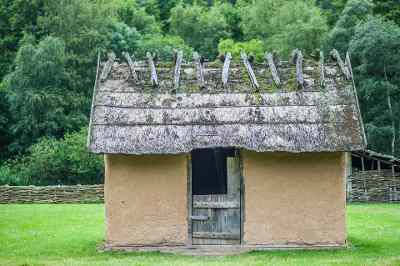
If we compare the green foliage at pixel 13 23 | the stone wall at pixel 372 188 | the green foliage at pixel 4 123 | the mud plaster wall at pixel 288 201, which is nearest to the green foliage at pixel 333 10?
the stone wall at pixel 372 188

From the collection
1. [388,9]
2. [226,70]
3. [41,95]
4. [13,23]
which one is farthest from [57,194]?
[388,9]

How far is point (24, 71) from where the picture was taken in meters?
51.1

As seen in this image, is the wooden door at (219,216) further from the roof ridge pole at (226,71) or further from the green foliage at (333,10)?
the green foliage at (333,10)

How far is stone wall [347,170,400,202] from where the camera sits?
42.9 m

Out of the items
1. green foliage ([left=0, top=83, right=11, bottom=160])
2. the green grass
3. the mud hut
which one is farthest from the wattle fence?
the mud hut

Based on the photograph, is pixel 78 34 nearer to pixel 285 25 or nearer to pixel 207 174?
pixel 285 25

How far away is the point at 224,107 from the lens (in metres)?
19.6

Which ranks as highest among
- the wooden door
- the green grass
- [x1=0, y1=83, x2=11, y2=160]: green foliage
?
[x1=0, y1=83, x2=11, y2=160]: green foliage

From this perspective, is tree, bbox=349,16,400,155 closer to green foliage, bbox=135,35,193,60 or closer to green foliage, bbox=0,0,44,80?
green foliage, bbox=135,35,193,60

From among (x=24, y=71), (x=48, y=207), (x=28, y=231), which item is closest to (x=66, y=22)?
(x=24, y=71)

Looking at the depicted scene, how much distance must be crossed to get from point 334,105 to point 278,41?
39137mm

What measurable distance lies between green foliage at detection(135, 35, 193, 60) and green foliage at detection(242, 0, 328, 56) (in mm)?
6446

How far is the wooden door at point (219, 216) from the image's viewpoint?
19641mm

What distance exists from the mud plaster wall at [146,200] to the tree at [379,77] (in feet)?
101
